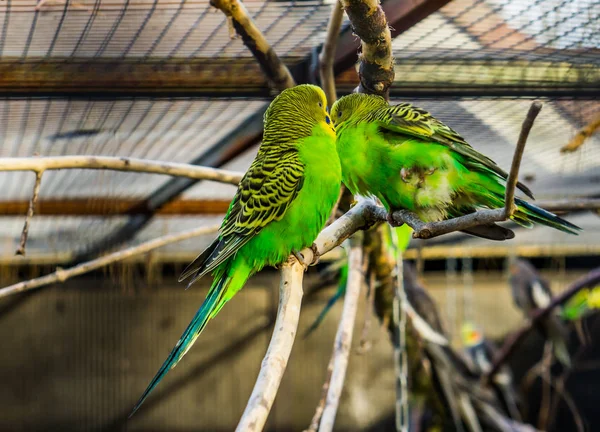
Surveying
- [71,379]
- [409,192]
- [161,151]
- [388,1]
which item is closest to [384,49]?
[409,192]

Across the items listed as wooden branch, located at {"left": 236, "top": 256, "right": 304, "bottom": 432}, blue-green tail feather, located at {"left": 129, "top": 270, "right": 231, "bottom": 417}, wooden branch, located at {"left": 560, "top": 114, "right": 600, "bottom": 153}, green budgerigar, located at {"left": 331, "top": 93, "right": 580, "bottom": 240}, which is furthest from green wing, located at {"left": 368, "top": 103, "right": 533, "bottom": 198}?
wooden branch, located at {"left": 560, "top": 114, "right": 600, "bottom": 153}

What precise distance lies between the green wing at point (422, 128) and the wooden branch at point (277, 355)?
31 centimetres

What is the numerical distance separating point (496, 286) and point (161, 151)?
256 centimetres

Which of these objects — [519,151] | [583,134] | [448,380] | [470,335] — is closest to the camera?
[519,151]

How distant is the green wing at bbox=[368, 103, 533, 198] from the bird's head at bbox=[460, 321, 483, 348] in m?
2.77

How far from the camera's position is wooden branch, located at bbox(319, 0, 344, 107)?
1461 millimetres

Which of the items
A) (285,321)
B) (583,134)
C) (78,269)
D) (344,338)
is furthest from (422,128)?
(583,134)

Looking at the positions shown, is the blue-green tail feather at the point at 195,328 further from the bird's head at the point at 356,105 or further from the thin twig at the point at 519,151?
the thin twig at the point at 519,151

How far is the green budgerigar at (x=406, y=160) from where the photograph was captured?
1.18 m

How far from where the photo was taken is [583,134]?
2.08 metres

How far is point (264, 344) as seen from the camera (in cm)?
372

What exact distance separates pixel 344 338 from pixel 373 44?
82 centimetres

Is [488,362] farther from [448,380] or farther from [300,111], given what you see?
[300,111]

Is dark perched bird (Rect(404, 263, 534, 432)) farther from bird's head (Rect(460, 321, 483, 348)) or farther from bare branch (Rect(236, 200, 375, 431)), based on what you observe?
bare branch (Rect(236, 200, 375, 431))
